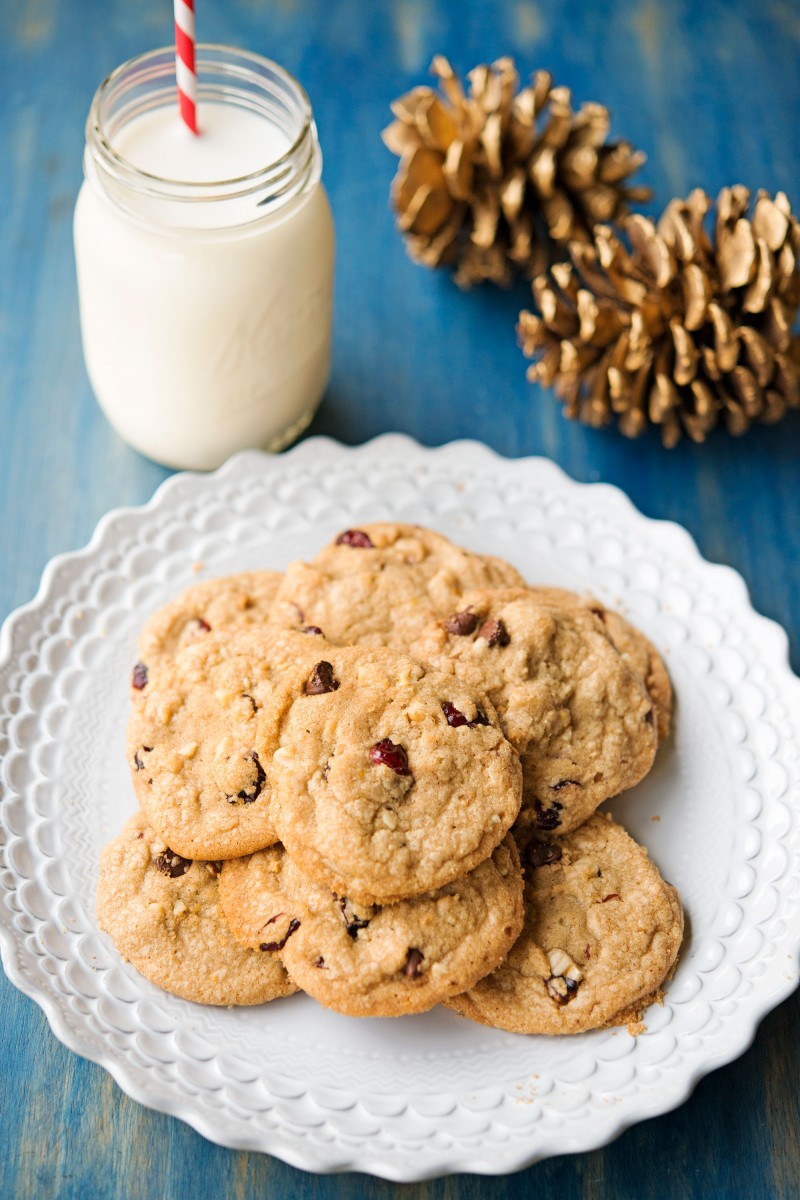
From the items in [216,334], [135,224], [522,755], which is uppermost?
[135,224]

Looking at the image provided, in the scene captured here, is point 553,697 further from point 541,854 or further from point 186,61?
point 186,61

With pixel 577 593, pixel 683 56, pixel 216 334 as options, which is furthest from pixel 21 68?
pixel 577 593

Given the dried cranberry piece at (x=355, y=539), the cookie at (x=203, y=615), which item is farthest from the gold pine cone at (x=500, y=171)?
the cookie at (x=203, y=615)

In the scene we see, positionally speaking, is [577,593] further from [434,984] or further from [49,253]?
[49,253]

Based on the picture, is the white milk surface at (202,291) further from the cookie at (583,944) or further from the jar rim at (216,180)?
the cookie at (583,944)

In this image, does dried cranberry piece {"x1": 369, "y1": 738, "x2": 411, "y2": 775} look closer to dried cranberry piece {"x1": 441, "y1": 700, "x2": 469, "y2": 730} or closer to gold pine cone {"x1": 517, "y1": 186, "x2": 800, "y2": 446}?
dried cranberry piece {"x1": 441, "y1": 700, "x2": 469, "y2": 730}

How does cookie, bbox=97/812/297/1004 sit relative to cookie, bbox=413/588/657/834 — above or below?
below

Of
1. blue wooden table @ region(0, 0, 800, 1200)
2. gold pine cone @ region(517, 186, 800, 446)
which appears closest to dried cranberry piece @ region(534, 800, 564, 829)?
blue wooden table @ region(0, 0, 800, 1200)

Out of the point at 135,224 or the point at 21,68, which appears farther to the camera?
the point at 21,68
